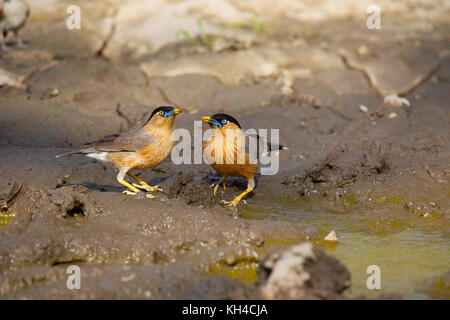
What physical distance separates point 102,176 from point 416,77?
6.40 metres

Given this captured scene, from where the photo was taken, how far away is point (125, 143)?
6.60 meters

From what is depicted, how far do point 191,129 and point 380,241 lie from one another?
3726 mm

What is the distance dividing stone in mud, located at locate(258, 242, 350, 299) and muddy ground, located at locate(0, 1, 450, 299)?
302 mm

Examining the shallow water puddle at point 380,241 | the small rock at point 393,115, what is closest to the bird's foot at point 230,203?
the shallow water puddle at point 380,241

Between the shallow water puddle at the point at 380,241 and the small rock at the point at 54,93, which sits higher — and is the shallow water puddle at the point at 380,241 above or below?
below

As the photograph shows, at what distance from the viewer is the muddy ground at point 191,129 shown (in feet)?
16.4

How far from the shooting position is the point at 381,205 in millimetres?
6770

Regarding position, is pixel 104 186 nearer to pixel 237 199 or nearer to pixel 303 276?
pixel 237 199

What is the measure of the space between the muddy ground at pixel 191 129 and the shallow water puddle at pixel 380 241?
109mm

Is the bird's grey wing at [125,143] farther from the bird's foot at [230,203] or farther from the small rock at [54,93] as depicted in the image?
the small rock at [54,93]

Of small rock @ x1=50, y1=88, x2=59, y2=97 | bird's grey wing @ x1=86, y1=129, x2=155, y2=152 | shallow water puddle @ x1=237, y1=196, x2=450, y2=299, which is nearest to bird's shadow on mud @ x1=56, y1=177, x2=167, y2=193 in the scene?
bird's grey wing @ x1=86, y1=129, x2=155, y2=152

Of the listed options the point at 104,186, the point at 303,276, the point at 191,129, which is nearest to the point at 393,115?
the point at 191,129
